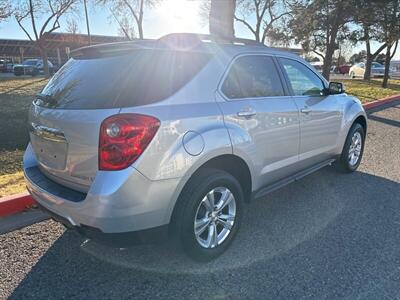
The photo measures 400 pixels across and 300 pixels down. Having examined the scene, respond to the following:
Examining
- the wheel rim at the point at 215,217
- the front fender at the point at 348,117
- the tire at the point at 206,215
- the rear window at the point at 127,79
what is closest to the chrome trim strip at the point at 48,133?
the rear window at the point at 127,79

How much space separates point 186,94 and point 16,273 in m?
1.94

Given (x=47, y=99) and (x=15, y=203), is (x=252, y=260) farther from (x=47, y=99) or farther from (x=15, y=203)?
(x=15, y=203)

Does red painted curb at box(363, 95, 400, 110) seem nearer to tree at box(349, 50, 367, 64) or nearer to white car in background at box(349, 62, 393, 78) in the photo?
white car in background at box(349, 62, 393, 78)

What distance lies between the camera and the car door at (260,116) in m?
3.17

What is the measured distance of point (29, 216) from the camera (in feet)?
13.2

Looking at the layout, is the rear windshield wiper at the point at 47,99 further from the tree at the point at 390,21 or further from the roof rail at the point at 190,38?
the tree at the point at 390,21

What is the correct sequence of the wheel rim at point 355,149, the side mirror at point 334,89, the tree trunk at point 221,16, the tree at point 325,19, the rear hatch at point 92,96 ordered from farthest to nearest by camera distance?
the tree at point 325,19 → the tree trunk at point 221,16 → the wheel rim at point 355,149 → the side mirror at point 334,89 → the rear hatch at point 92,96

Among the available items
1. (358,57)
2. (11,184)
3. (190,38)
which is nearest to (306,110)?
(190,38)

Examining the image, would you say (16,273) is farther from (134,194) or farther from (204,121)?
(204,121)

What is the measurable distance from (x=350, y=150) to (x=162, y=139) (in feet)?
11.8

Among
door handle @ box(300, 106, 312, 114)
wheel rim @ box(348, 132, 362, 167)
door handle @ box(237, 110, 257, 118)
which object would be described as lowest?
wheel rim @ box(348, 132, 362, 167)

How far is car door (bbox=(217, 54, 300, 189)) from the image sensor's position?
317 centimetres

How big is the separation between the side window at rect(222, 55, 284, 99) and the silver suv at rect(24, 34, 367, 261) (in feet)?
0.04

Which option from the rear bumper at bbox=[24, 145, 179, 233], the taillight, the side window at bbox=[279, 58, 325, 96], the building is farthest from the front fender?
the building
